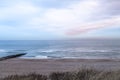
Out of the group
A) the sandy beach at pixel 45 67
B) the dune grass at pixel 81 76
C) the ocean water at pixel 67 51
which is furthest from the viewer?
the ocean water at pixel 67 51

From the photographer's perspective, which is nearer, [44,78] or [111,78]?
[111,78]

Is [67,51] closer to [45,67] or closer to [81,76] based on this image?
[45,67]

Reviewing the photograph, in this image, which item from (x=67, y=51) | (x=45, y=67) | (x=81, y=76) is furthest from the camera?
(x=67, y=51)

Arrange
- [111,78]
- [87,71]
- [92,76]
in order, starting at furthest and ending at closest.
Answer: [87,71] → [92,76] → [111,78]

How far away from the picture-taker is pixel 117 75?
7.00 metres

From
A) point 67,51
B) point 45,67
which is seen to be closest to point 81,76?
point 45,67

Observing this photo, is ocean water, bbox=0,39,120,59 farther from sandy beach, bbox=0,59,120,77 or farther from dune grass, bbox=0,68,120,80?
dune grass, bbox=0,68,120,80

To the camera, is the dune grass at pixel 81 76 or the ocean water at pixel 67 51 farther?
the ocean water at pixel 67 51

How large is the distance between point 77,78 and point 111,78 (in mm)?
915

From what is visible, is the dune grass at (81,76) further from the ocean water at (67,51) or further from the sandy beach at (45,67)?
the ocean water at (67,51)

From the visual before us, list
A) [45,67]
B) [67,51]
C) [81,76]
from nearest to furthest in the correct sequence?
[81,76]
[45,67]
[67,51]

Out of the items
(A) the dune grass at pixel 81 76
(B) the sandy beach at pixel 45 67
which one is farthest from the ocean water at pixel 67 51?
(A) the dune grass at pixel 81 76

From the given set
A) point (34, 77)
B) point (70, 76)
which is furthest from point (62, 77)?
point (34, 77)

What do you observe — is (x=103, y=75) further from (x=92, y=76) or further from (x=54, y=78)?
(x=54, y=78)
